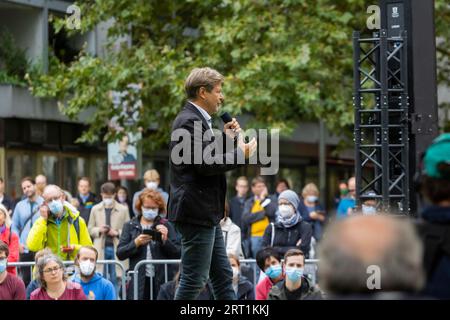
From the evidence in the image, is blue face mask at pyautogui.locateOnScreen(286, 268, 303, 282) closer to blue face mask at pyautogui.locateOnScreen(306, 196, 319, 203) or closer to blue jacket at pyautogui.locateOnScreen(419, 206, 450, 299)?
blue jacket at pyautogui.locateOnScreen(419, 206, 450, 299)

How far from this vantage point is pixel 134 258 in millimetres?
13648

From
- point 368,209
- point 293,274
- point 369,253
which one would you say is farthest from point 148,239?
point 369,253

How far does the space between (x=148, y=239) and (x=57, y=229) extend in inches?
39.3

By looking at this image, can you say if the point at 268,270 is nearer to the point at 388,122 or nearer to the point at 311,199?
the point at 388,122

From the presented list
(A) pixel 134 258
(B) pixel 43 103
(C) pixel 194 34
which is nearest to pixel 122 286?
(A) pixel 134 258

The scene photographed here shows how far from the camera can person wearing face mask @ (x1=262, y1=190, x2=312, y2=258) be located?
14047 millimetres

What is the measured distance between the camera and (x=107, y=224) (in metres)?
17.1

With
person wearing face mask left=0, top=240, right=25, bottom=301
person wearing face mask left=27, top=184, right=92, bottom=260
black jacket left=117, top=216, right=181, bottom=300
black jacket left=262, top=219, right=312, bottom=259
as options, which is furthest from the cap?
black jacket left=262, top=219, right=312, bottom=259

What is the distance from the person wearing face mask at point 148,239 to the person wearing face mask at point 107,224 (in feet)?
9.55

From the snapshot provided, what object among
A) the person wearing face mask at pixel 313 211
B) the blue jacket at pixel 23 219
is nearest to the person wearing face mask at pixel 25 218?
the blue jacket at pixel 23 219

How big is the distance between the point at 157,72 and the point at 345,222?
1888cm

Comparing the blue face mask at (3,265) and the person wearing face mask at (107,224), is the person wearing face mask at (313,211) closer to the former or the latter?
the person wearing face mask at (107,224)

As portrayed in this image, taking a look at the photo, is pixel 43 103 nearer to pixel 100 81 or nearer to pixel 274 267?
pixel 100 81

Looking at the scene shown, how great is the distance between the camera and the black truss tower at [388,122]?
12242mm
